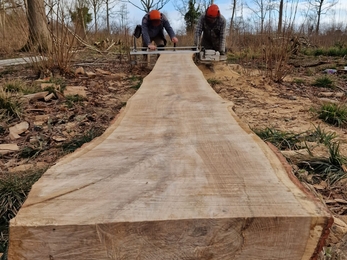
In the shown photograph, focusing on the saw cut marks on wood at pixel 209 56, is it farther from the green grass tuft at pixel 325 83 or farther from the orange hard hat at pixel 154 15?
the green grass tuft at pixel 325 83

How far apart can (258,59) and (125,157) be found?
8.12 meters

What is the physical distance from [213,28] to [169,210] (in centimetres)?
612

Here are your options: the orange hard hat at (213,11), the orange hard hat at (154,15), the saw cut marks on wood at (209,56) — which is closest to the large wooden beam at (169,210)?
the saw cut marks on wood at (209,56)

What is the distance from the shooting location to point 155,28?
6.82 meters

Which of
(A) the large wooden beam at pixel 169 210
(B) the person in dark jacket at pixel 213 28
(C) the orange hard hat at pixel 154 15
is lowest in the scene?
(A) the large wooden beam at pixel 169 210

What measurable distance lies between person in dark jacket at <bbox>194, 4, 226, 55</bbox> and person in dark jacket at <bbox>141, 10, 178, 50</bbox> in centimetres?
52

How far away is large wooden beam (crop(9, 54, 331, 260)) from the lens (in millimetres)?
923

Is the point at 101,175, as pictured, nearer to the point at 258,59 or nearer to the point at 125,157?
the point at 125,157

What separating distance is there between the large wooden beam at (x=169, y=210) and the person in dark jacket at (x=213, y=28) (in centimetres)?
535

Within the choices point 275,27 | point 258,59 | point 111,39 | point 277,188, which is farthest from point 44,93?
point 111,39

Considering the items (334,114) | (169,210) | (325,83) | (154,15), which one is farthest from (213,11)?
(169,210)

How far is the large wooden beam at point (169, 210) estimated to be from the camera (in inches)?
36.4

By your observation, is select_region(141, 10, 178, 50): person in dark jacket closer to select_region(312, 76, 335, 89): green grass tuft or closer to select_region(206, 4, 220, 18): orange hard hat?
select_region(206, 4, 220, 18): orange hard hat

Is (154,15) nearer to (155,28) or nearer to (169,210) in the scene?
(155,28)
